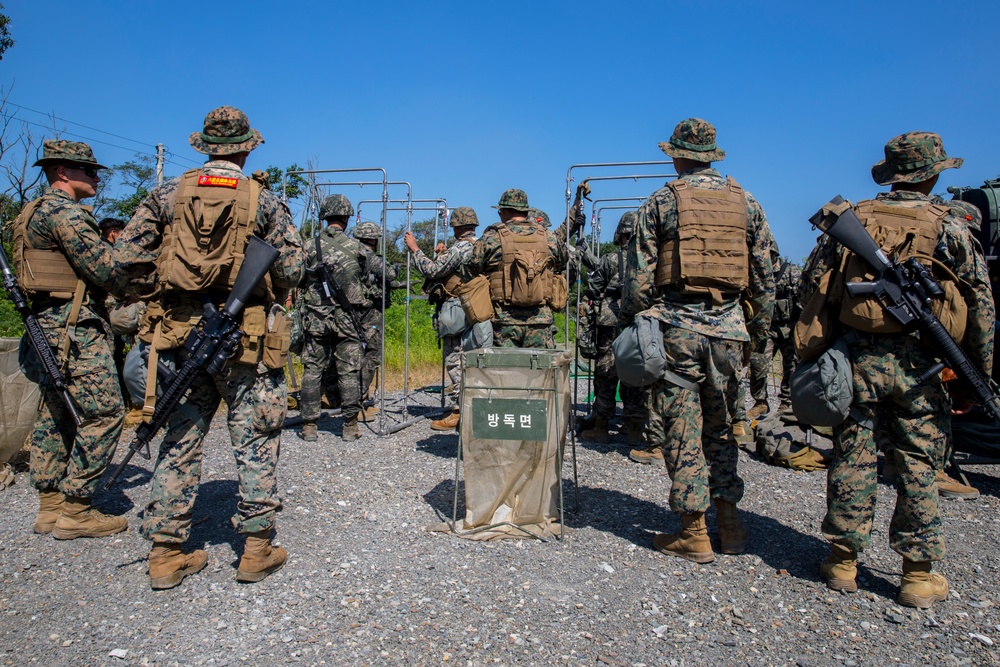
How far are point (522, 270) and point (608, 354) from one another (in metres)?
1.74

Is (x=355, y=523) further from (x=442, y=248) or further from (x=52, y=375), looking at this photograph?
(x=442, y=248)

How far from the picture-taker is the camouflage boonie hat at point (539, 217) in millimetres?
6338

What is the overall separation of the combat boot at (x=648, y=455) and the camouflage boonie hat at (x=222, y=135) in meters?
4.21

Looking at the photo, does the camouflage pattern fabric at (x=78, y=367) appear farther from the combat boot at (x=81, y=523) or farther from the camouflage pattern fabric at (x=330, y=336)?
the camouflage pattern fabric at (x=330, y=336)

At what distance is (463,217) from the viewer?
7.84m

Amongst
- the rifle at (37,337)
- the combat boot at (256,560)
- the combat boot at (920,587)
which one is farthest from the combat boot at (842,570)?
the rifle at (37,337)

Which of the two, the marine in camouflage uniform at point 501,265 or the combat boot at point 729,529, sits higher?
the marine in camouflage uniform at point 501,265

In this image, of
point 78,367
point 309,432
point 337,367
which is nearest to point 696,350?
point 78,367

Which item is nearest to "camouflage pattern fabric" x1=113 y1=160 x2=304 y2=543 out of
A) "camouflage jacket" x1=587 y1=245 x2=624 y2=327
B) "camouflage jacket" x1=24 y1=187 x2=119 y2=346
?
"camouflage jacket" x1=24 y1=187 x2=119 y2=346

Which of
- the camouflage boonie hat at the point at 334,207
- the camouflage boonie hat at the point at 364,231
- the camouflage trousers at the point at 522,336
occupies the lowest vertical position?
the camouflage trousers at the point at 522,336

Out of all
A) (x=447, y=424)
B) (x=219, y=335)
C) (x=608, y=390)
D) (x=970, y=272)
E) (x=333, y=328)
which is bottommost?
(x=447, y=424)

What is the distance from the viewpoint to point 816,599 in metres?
3.55

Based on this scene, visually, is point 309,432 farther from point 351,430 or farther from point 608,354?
point 608,354

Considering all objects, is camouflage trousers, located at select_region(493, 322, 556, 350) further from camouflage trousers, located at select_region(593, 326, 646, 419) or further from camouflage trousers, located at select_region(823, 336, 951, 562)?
camouflage trousers, located at select_region(823, 336, 951, 562)
